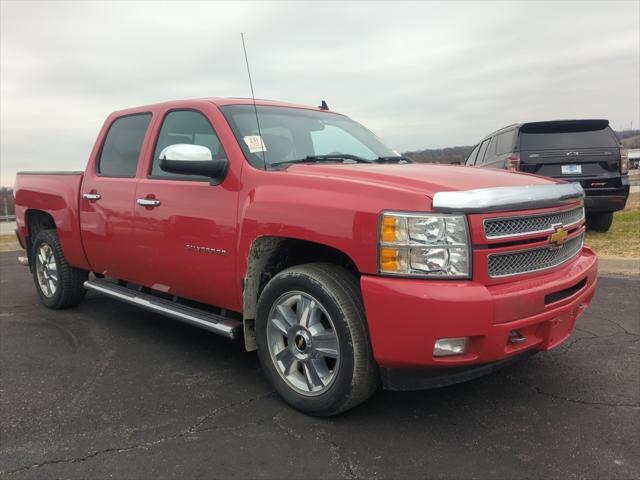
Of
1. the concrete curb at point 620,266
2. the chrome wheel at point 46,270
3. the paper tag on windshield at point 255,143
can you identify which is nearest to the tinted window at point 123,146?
the paper tag on windshield at point 255,143

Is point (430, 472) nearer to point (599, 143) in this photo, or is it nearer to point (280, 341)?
point (280, 341)

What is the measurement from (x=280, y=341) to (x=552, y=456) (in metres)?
1.56

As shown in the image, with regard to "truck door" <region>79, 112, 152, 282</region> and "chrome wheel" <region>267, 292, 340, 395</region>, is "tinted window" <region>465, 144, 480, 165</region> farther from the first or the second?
"chrome wheel" <region>267, 292, 340, 395</region>

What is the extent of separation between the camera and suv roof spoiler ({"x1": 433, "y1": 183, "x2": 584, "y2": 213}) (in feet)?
8.45

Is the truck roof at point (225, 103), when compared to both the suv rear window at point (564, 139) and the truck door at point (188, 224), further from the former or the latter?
the suv rear window at point (564, 139)

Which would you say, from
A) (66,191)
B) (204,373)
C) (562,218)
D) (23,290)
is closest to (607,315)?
(562,218)

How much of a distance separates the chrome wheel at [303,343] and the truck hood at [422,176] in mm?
728

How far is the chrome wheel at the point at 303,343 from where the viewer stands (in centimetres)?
297

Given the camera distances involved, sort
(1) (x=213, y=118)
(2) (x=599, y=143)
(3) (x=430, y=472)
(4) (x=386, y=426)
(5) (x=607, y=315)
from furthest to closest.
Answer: (2) (x=599, y=143) → (5) (x=607, y=315) → (1) (x=213, y=118) → (4) (x=386, y=426) → (3) (x=430, y=472)

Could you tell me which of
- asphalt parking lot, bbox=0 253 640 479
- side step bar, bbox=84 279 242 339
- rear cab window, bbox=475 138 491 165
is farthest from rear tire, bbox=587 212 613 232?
side step bar, bbox=84 279 242 339

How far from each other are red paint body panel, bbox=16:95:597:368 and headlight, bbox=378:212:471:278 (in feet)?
0.16

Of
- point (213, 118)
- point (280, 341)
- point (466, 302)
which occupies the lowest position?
point (280, 341)

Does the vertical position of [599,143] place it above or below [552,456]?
above

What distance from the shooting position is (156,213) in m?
3.93
